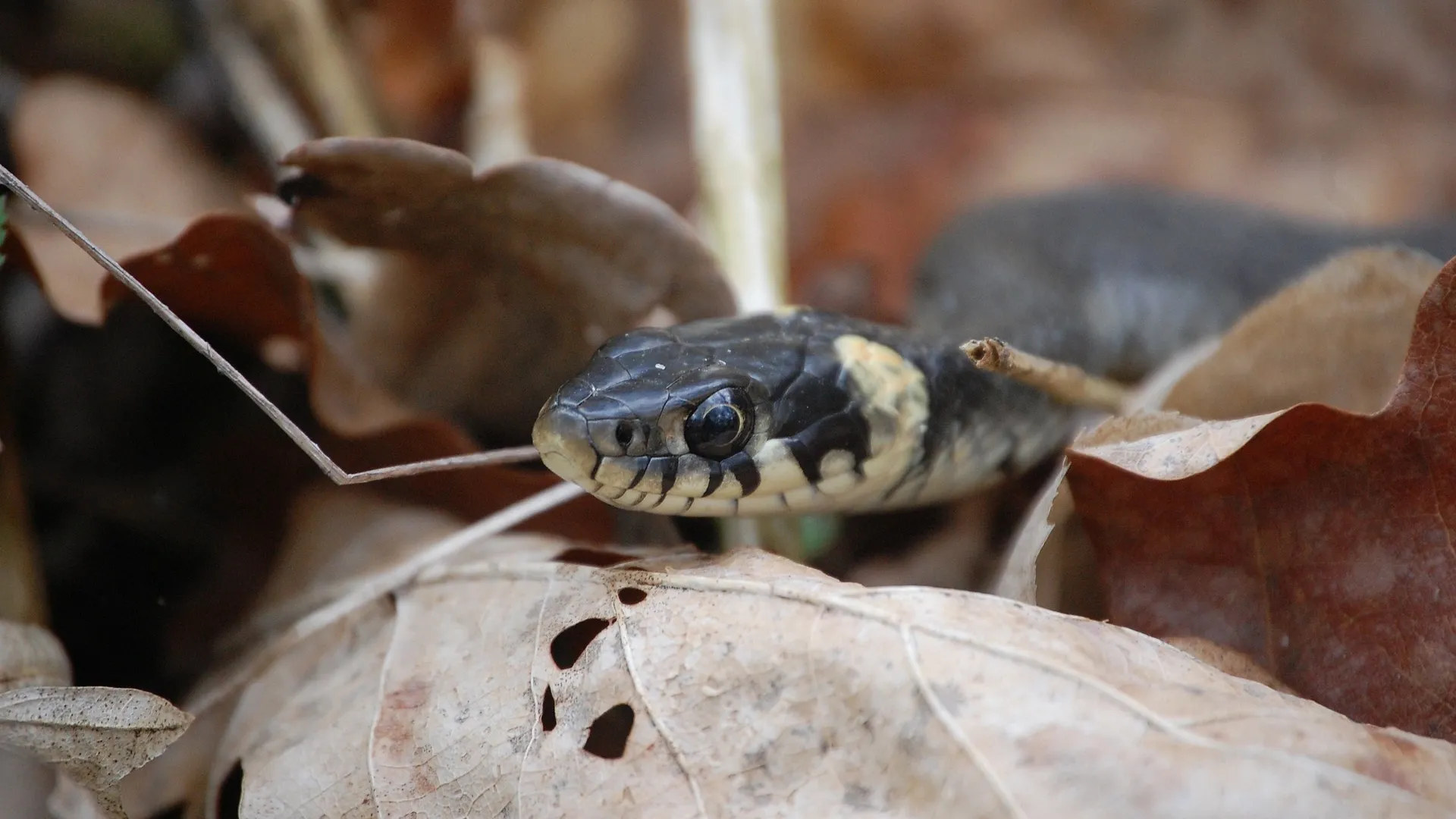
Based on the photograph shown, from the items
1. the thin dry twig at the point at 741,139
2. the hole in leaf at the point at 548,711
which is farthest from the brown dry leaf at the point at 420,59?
the hole in leaf at the point at 548,711

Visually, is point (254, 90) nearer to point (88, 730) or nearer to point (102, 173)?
point (102, 173)

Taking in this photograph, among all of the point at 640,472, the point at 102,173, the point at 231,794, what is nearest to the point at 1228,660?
the point at 640,472

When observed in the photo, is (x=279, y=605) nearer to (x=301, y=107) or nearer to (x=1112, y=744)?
(x=1112, y=744)

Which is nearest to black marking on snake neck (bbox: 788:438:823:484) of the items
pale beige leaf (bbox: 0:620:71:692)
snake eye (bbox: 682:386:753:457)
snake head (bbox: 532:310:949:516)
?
snake head (bbox: 532:310:949:516)

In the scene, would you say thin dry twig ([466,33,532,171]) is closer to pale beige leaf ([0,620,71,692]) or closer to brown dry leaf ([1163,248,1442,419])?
pale beige leaf ([0,620,71,692])

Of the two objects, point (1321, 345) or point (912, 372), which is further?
point (912, 372)

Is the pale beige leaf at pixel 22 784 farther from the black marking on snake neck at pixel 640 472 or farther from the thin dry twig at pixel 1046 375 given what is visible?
the thin dry twig at pixel 1046 375

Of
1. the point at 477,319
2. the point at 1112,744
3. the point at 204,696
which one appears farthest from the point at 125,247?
the point at 1112,744
